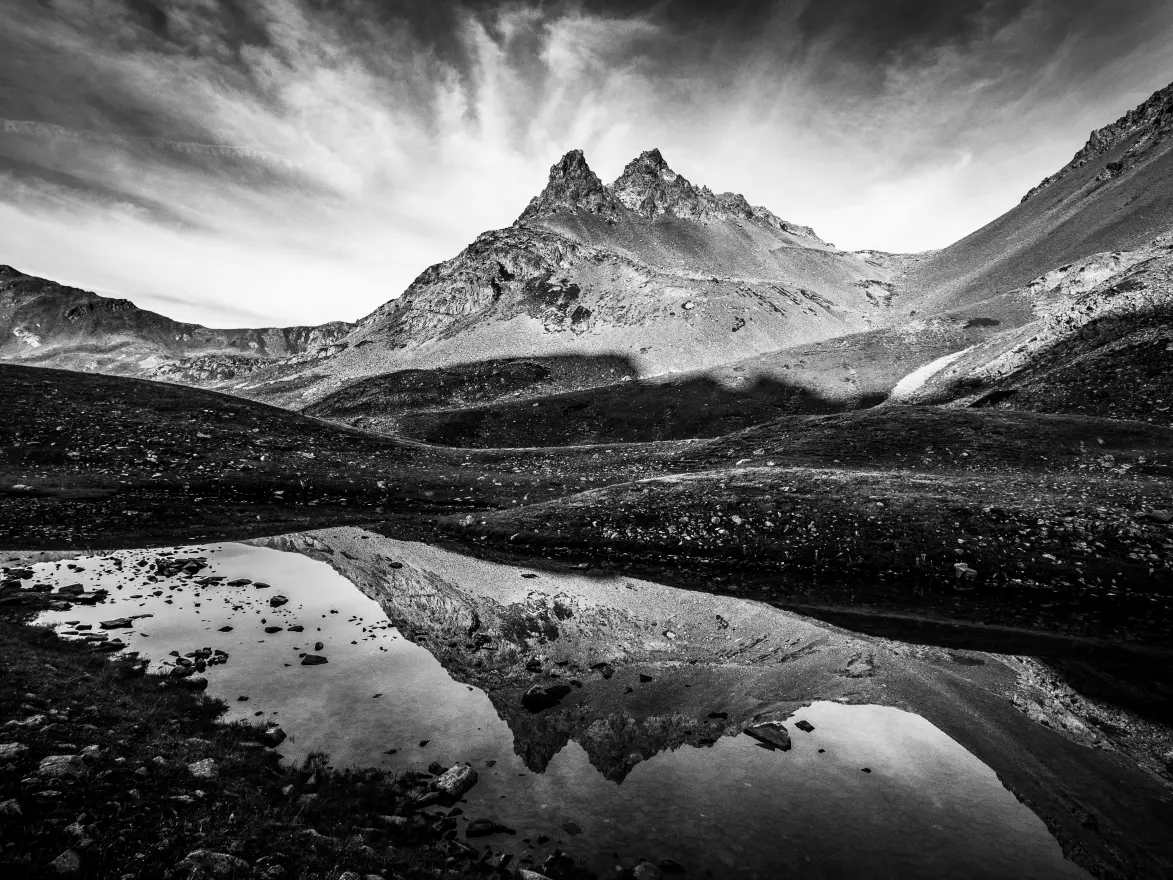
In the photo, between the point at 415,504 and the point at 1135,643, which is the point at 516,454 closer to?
the point at 415,504

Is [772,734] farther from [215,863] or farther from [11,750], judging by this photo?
[11,750]

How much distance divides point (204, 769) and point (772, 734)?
10.7 metres

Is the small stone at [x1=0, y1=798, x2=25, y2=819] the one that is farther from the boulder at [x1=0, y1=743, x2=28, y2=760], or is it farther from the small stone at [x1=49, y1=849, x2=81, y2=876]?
the boulder at [x1=0, y1=743, x2=28, y2=760]

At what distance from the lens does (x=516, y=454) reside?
52.2 metres

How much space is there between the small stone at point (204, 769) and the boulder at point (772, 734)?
10087 millimetres

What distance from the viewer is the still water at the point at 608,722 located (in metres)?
8.68

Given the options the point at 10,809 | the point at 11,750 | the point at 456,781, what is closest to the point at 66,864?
the point at 10,809

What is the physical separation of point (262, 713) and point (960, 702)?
16498 millimetres

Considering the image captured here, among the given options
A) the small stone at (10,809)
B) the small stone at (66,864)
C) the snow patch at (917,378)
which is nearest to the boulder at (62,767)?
the small stone at (10,809)

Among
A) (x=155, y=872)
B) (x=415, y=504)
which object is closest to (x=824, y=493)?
(x=415, y=504)

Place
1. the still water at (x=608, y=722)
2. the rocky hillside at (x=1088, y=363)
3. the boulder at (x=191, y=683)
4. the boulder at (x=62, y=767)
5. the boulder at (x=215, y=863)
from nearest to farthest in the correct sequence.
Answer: the boulder at (x=215, y=863) < the boulder at (x=62, y=767) < the still water at (x=608, y=722) < the boulder at (x=191, y=683) < the rocky hillside at (x=1088, y=363)

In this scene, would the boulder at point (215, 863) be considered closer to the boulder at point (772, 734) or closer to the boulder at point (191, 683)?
the boulder at point (191, 683)

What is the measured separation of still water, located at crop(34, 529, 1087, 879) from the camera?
8.68 meters

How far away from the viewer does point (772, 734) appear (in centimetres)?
1172
